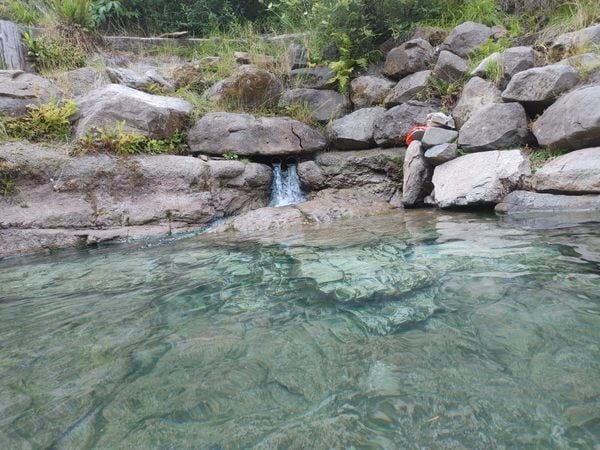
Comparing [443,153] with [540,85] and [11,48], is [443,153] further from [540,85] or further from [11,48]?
[11,48]

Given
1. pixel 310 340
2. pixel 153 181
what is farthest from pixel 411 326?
pixel 153 181

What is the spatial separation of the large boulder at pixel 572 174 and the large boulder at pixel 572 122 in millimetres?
172

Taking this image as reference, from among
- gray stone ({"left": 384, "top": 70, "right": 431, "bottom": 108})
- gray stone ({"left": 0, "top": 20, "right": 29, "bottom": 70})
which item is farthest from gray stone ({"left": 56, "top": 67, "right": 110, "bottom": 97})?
gray stone ({"left": 384, "top": 70, "right": 431, "bottom": 108})

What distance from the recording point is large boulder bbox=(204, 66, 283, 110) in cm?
720

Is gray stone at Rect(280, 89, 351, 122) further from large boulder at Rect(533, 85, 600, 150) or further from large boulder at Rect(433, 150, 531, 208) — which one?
large boulder at Rect(533, 85, 600, 150)

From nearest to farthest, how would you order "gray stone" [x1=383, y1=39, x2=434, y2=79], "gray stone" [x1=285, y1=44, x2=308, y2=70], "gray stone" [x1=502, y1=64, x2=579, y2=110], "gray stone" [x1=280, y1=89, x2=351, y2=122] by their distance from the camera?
1. "gray stone" [x1=502, y1=64, x2=579, y2=110]
2. "gray stone" [x1=383, y1=39, x2=434, y2=79]
3. "gray stone" [x1=280, y1=89, x2=351, y2=122]
4. "gray stone" [x1=285, y1=44, x2=308, y2=70]

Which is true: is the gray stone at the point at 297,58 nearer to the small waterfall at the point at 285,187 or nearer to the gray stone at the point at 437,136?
the small waterfall at the point at 285,187

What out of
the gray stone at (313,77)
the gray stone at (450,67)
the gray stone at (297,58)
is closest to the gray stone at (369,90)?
the gray stone at (313,77)

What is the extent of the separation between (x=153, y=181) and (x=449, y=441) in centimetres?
564

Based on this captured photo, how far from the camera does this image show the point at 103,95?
20.8 ft

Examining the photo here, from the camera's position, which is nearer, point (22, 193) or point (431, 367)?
point (431, 367)

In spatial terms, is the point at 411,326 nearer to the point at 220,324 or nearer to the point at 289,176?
the point at 220,324

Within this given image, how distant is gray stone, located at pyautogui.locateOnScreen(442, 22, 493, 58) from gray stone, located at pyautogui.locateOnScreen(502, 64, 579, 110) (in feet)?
5.92

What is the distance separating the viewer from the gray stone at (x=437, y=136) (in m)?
5.66
